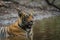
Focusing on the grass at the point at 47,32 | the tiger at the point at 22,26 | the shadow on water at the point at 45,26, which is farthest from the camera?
the shadow on water at the point at 45,26

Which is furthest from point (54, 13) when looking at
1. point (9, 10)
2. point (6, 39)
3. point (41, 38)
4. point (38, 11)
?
point (6, 39)

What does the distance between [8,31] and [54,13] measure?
17735 millimetres

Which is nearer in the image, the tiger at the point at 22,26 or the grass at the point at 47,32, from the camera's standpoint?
the tiger at the point at 22,26

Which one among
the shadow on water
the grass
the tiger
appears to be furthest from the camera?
the shadow on water

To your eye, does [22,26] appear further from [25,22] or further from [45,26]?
[45,26]

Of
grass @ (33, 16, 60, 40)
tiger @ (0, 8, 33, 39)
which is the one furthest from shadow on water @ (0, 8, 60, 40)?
tiger @ (0, 8, 33, 39)

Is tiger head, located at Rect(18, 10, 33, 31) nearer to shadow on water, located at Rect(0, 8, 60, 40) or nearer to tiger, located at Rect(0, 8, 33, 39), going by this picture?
tiger, located at Rect(0, 8, 33, 39)

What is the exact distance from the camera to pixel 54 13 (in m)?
25.7

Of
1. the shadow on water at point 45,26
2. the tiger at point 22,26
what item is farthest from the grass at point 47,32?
the tiger at point 22,26

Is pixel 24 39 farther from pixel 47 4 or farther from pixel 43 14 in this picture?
pixel 47 4

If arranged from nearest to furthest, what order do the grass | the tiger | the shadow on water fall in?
the tiger
the grass
the shadow on water

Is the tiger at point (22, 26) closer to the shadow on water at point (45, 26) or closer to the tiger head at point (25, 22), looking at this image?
the tiger head at point (25, 22)

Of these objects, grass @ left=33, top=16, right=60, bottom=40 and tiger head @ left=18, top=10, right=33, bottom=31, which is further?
grass @ left=33, top=16, right=60, bottom=40

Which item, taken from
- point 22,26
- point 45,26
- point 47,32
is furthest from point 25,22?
point 45,26
